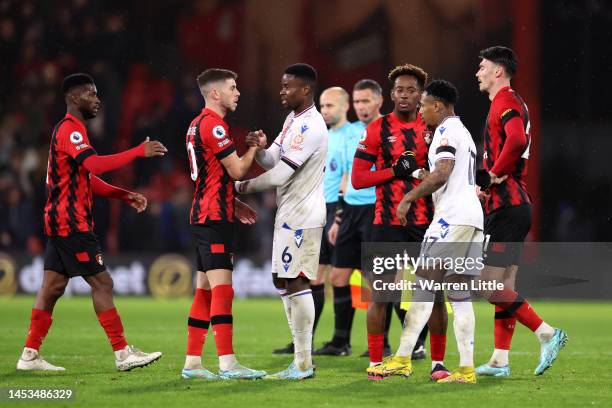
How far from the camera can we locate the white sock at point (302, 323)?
7.34 metres

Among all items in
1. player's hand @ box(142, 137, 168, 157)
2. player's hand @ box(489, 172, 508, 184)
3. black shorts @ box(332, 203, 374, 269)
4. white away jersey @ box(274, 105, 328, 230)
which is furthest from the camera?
black shorts @ box(332, 203, 374, 269)

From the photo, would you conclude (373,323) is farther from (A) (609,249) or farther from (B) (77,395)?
(A) (609,249)

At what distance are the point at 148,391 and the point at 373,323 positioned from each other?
1.89m

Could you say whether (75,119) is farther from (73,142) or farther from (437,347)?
(437,347)

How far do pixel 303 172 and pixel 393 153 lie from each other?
2.70 ft

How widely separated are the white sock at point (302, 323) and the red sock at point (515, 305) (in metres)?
1.44

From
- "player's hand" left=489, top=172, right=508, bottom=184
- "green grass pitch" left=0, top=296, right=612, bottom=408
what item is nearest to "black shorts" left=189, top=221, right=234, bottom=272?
"green grass pitch" left=0, top=296, right=612, bottom=408

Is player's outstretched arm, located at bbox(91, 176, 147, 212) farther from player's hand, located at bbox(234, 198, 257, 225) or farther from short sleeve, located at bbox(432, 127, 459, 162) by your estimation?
short sleeve, located at bbox(432, 127, 459, 162)

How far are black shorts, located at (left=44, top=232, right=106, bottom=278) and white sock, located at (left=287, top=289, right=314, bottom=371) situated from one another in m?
1.67

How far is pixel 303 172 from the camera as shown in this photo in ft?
24.7

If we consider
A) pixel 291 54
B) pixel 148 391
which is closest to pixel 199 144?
pixel 148 391

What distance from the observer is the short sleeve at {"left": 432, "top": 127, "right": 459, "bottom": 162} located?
7.12 m

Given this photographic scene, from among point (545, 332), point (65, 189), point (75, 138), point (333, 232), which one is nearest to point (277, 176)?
point (75, 138)

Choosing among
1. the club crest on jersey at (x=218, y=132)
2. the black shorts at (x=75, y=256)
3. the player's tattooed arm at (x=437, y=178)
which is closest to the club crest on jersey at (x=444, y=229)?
the player's tattooed arm at (x=437, y=178)
